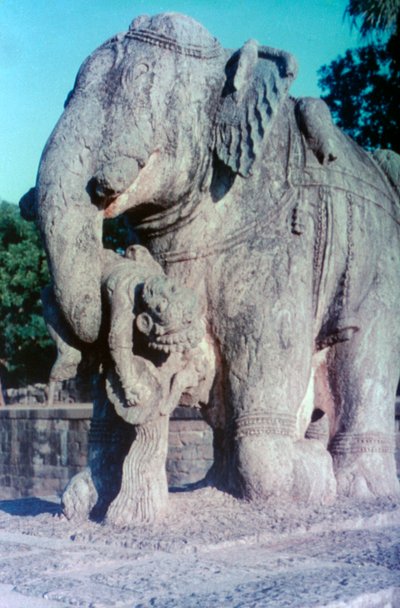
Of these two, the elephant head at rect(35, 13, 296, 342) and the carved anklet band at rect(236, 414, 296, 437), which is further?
the carved anklet band at rect(236, 414, 296, 437)

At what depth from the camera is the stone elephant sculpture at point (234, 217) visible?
2486 millimetres

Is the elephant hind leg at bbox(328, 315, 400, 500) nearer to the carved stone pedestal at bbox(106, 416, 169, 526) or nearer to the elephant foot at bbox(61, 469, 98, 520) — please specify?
the carved stone pedestal at bbox(106, 416, 169, 526)

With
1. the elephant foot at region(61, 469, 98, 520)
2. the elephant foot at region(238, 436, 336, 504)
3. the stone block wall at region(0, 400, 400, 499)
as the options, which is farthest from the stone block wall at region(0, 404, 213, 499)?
the elephant foot at region(238, 436, 336, 504)

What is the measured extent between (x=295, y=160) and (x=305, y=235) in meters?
0.23

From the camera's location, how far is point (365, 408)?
2945 millimetres

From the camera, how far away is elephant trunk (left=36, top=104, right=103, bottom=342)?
243cm

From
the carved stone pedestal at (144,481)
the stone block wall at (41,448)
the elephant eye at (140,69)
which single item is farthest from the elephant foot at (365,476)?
the stone block wall at (41,448)

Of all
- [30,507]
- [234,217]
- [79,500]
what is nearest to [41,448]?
[30,507]

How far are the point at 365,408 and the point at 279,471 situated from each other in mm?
522

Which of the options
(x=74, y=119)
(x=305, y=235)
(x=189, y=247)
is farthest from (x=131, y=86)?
(x=305, y=235)

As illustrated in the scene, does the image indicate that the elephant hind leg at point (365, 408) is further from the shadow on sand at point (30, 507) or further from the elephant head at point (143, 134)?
the shadow on sand at point (30, 507)

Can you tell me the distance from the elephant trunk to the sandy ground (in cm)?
55

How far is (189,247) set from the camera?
2.68 meters

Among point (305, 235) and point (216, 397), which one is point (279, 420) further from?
point (305, 235)
